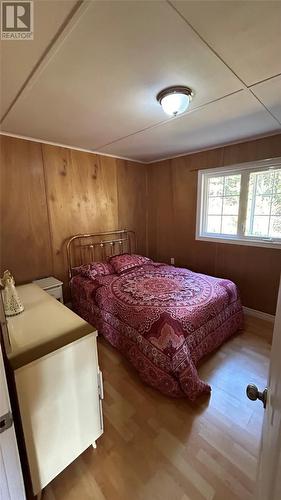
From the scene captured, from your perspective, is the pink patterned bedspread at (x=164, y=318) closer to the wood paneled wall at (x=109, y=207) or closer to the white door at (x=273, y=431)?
the wood paneled wall at (x=109, y=207)

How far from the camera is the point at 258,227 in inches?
110

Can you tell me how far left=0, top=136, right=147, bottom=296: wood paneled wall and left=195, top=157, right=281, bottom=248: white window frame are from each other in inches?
50.4

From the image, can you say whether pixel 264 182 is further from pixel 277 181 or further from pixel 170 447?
pixel 170 447

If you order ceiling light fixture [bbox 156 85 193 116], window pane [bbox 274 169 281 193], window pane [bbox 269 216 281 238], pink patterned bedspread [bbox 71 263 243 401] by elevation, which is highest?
ceiling light fixture [bbox 156 85 193 116]

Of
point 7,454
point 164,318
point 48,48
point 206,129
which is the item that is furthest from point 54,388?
point 206,129

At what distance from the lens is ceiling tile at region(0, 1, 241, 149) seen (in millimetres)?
957

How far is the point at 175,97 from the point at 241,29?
55 centimetres

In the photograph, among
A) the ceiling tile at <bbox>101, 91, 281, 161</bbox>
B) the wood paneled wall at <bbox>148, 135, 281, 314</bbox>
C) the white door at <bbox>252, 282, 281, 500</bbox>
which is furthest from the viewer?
the wood paneled wall at <bbox>148, 135, 281, 314</bbox>

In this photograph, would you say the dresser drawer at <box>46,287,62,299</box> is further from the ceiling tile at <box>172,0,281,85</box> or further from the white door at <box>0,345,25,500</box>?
the ceiling tile at <box>172,0,281,85</box>

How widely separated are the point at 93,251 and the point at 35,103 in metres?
2.02

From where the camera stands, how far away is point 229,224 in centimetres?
306

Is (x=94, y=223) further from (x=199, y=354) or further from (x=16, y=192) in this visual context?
(x=199, y=354)

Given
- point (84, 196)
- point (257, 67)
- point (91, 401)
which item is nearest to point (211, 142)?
point (257, 67)

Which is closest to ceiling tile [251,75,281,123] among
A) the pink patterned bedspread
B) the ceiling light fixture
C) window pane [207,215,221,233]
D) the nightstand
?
Answer: the ceiling light fixture
